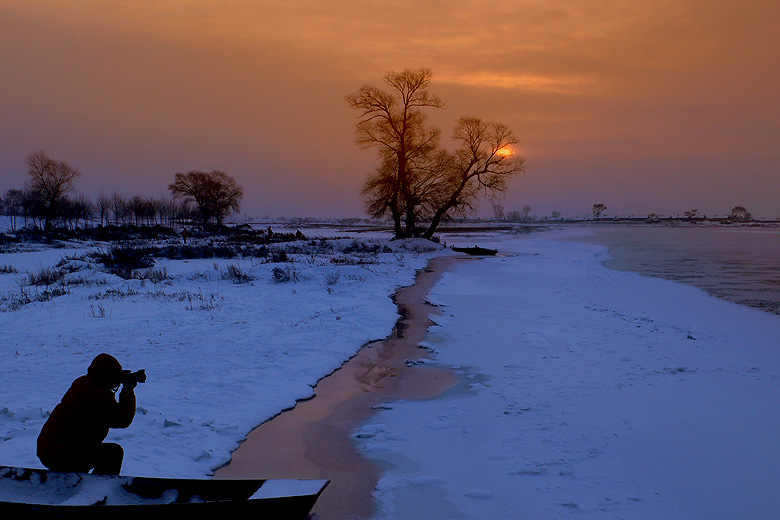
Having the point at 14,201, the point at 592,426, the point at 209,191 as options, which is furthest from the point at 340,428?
the point at 14,201

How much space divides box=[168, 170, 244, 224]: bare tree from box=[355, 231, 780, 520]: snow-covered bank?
84.8 m

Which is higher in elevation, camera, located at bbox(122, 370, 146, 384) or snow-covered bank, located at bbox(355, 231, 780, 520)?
camera, located at bbox(122, 370, 146, 384)

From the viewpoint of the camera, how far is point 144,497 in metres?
3.85

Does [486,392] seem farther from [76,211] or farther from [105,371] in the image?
[76,211]

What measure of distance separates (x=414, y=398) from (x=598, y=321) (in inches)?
281

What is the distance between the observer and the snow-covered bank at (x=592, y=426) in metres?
4.69

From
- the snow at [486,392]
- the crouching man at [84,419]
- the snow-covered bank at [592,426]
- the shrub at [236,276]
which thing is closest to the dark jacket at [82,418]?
the crouching man at [84,419]

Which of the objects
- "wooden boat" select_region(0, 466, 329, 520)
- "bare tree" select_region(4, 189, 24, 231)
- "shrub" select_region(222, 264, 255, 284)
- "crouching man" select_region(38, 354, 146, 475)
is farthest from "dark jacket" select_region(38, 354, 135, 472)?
"bare tree" select_region(4, 189, 24, 231)

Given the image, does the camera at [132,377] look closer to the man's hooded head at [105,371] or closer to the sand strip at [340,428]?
the man's hooded head at [105,371]

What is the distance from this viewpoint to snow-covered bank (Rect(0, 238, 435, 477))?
5.99 metres

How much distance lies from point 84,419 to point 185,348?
6.50m

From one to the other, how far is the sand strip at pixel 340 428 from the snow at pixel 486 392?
221mm

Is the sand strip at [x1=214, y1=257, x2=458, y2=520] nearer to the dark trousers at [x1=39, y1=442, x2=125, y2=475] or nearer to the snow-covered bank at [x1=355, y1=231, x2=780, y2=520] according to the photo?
the snow-covered bank at [x1=355, y1=231, x2=780, y2=520]

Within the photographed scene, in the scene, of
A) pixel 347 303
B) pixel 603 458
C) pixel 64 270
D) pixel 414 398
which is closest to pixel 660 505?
pixel 603 458
